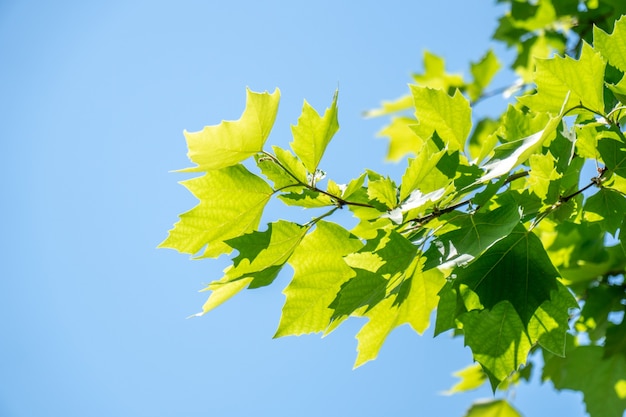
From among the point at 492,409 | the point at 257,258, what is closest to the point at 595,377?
the point at 492,409

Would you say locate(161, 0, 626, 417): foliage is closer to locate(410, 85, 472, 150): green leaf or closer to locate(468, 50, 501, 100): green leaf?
locate(410, 85, 472, 150): green leaf

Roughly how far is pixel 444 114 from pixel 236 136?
0.48 metres

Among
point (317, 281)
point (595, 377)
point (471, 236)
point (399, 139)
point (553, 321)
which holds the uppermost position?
point (399, 139)

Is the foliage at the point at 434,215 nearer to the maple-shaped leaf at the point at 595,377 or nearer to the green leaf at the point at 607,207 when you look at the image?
the green leaf at the point at 607,207

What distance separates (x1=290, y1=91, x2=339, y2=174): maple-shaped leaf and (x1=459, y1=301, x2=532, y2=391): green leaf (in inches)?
17.4

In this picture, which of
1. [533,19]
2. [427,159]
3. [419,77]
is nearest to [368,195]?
[427,159]

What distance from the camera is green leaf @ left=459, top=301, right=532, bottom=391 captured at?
47.3 inches

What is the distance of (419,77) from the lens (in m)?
3.78

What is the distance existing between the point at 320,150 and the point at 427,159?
23cm

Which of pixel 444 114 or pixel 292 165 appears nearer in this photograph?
pixel 292 165

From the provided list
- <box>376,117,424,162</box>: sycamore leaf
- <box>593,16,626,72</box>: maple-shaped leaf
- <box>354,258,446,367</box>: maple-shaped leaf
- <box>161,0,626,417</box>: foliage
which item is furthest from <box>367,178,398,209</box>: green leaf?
<box>376,117,424,162</box>: sycamore leaf

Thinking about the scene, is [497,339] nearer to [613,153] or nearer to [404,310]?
[404,310]

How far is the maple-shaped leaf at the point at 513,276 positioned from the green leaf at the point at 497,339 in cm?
2

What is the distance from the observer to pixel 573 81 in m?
1.25
